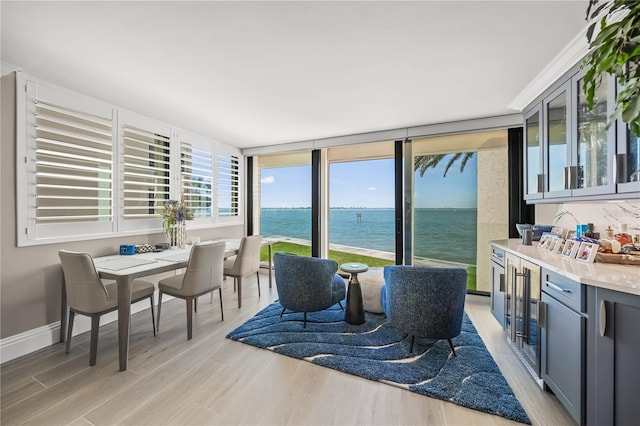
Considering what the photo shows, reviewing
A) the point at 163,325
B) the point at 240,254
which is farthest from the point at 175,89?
the point at 163,325

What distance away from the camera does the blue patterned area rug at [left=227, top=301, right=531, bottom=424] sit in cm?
182

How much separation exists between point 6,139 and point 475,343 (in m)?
4.51

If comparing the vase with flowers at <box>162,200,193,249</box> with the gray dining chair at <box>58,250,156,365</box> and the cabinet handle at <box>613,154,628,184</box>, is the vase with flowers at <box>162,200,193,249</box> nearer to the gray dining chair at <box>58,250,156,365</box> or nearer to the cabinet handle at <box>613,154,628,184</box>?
the gray dining chair at <box>58,250,156,365</box>

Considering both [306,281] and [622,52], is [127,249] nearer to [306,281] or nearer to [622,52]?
[306,281]

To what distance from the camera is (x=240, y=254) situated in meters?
3.45

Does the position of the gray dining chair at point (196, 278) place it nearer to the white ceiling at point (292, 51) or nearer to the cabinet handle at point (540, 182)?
the white ceiling at point (292, 51)

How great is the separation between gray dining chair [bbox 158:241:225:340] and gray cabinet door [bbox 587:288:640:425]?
2935mm

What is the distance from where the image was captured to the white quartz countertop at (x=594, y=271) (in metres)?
1.33

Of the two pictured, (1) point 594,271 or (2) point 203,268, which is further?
(2) point 203,268

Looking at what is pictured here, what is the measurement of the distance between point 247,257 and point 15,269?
6.85 feet

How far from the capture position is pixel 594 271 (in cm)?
157

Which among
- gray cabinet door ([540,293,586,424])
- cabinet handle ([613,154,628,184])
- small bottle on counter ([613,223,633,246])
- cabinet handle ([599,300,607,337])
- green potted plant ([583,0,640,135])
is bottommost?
gray cabinet door ([540,293,586,424])

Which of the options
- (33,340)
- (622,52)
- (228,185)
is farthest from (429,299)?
(228,185)

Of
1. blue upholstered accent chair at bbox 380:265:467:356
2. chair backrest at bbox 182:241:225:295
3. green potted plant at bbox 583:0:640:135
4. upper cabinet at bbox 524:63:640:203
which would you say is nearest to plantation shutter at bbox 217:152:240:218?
chair backrest at bbox 182:241:225:295
